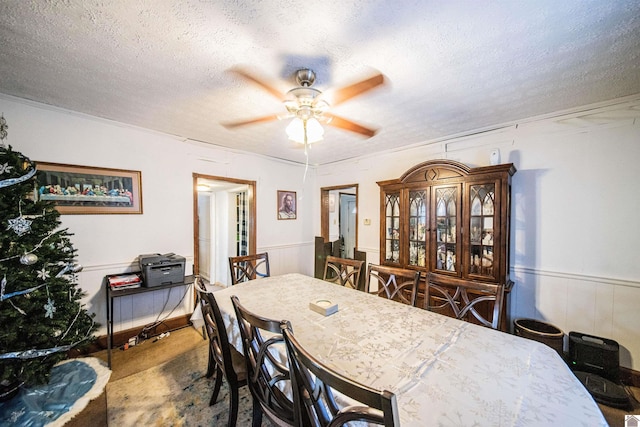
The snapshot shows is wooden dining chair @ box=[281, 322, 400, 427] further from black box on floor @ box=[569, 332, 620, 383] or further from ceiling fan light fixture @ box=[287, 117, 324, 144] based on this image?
black box on floor @ box=[569, 332, 620, 383]

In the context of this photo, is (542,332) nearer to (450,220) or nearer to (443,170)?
(450,220)

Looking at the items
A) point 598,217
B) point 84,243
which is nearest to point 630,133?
point 598,217

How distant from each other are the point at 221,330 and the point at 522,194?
309cm

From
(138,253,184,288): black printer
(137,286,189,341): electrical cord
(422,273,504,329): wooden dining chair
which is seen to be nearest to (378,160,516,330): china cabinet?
(422,273,504,329): wooden dining chair

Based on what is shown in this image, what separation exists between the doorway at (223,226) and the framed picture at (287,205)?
53 cm

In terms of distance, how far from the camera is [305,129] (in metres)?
1.72

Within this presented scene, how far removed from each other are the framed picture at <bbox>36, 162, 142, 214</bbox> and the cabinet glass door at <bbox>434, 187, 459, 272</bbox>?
3.47m

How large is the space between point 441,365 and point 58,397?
8.77 ft

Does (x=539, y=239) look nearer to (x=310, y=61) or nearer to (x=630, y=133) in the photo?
(x=630, y=133)

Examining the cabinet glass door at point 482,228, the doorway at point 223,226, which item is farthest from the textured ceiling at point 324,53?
the doorway at point 223,226

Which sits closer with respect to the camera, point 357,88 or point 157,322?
point 357,88

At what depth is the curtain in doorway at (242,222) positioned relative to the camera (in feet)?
14.2

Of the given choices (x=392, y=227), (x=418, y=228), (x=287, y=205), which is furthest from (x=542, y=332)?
(x=287, y=205)

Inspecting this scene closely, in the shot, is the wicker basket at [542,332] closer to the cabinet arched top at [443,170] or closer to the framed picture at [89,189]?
the cabinet arched top at [443,170]
